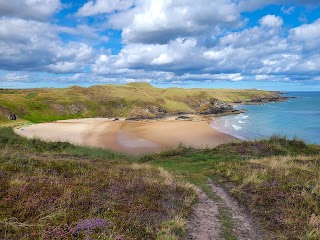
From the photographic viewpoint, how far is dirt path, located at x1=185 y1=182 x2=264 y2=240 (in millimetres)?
9000

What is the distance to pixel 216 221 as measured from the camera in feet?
33.8

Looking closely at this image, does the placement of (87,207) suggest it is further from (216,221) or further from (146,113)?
(146,113)

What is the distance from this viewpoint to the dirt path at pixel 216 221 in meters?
9.00

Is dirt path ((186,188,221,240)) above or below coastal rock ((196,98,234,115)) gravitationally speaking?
above

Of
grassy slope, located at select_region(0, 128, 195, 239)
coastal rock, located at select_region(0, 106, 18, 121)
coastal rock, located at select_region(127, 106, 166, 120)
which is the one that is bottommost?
coastal rock, located at select_region(127, 106, 166, 120)

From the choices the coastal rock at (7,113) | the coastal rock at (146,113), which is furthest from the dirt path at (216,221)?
the coastal rock at (146,113)

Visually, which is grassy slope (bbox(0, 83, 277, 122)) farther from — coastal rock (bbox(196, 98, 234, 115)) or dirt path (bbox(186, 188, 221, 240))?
dirt path (bbox(186, 188, 221, 240))

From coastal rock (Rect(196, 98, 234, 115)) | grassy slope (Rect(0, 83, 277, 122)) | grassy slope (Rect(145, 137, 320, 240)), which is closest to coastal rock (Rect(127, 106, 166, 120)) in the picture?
grassy slope (Rect(0, 83, 277, 122))

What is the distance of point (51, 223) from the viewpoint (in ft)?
23.6

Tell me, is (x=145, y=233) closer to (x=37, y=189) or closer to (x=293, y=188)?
(x=37, y=189)

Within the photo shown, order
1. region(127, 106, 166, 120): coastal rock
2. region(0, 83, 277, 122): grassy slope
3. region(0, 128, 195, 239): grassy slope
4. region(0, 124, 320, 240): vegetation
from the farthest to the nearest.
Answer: region(127, 106, 166, 120): coastal rock
region(0, 83, 277, 122): grassy slope
region(0, 124, 320, 240): vegetation
region(0, 128, 195, 239): grassy slope

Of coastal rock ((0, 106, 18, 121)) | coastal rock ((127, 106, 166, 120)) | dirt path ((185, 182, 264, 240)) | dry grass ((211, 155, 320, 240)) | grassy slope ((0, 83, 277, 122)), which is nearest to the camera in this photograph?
dirt path ((185, 182, 264, 240))

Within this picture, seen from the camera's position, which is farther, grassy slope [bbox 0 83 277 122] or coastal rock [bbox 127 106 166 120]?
coastal rock [bbox 127 106 166 120]

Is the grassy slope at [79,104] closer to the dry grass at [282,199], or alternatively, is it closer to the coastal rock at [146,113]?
the coastal rock at [146,113]
